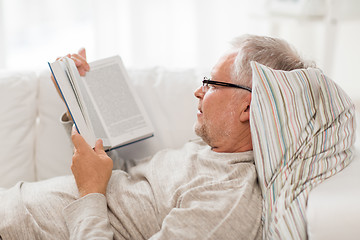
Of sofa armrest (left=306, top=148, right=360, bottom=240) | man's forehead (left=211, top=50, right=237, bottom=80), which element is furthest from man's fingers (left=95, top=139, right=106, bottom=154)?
sofa armrest (left=306, top=148, right=360, bottom=240)

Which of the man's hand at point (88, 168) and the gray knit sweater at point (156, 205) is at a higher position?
the man's hand at point (88, 168)

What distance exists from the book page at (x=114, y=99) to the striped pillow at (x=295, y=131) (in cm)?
49

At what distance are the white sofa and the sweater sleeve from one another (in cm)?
43

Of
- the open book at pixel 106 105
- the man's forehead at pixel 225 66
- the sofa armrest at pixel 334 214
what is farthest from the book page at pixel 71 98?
the sofa armrest at pixel 334 214

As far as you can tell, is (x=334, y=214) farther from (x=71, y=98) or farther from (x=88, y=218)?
(x=71, y=98)

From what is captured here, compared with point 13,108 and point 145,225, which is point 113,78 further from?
point 145,225

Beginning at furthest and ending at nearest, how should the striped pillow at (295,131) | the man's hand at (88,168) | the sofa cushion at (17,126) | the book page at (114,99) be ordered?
1. the sofa cushion at (17,126)
2. the book page at (114,99)
3. the man's hand at (88,168)
4. the striped pillow at (295,131)

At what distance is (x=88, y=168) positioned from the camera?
1272 millimetres

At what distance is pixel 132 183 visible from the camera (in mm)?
1379

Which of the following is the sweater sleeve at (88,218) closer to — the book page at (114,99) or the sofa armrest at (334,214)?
the book page at (114,99)

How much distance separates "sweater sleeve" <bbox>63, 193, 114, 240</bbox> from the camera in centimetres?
111

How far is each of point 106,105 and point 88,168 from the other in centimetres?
28

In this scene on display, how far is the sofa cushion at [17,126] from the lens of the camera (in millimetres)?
1576

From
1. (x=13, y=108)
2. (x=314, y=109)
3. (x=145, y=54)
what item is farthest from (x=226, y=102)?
(x=145, y=54)
